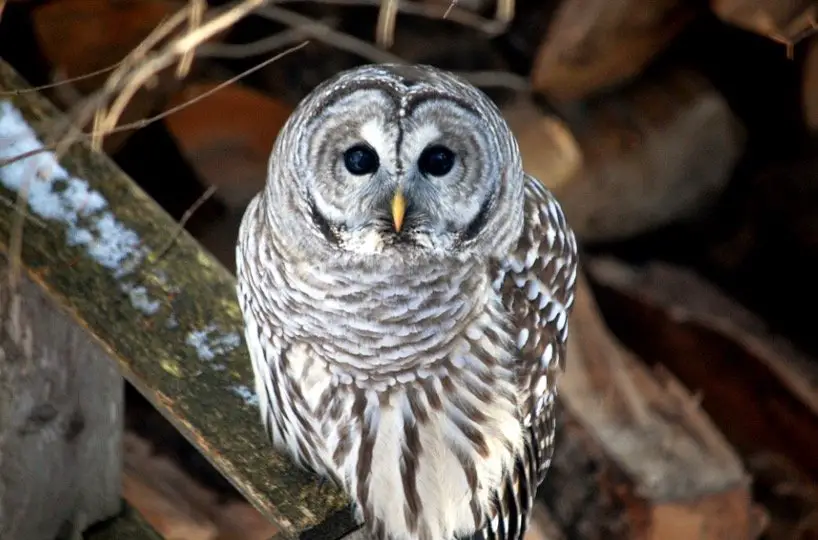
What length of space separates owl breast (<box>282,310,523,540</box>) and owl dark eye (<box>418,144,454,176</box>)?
9.4 inches

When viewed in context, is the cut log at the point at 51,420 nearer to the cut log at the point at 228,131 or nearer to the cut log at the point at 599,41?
the cut log at the point at 228,131

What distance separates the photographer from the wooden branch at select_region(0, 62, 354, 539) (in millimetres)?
1403

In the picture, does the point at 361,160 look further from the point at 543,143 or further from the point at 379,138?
the point at 543,143

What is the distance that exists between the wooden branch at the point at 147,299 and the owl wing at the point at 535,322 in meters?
0.35

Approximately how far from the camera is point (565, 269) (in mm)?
1734

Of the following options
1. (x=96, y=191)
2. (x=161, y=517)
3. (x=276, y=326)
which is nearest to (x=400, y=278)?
(x=276, y=326)

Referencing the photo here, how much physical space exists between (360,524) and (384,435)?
0.14m

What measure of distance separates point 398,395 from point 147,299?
0.38 meters

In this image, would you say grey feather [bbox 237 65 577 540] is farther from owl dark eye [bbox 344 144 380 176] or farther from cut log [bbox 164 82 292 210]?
cut log [bbox 164 82 292 210]

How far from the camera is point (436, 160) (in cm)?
144

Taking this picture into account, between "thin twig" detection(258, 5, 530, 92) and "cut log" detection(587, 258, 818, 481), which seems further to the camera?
"cut log" detection(587, 258, 818, 481)

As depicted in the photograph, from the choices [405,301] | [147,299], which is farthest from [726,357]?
[147,299]

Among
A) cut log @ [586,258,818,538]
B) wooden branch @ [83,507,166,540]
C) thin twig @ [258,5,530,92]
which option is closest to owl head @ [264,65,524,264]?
thin twig @ [258,5,530,92]

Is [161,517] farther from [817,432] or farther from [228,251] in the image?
[817,432]
